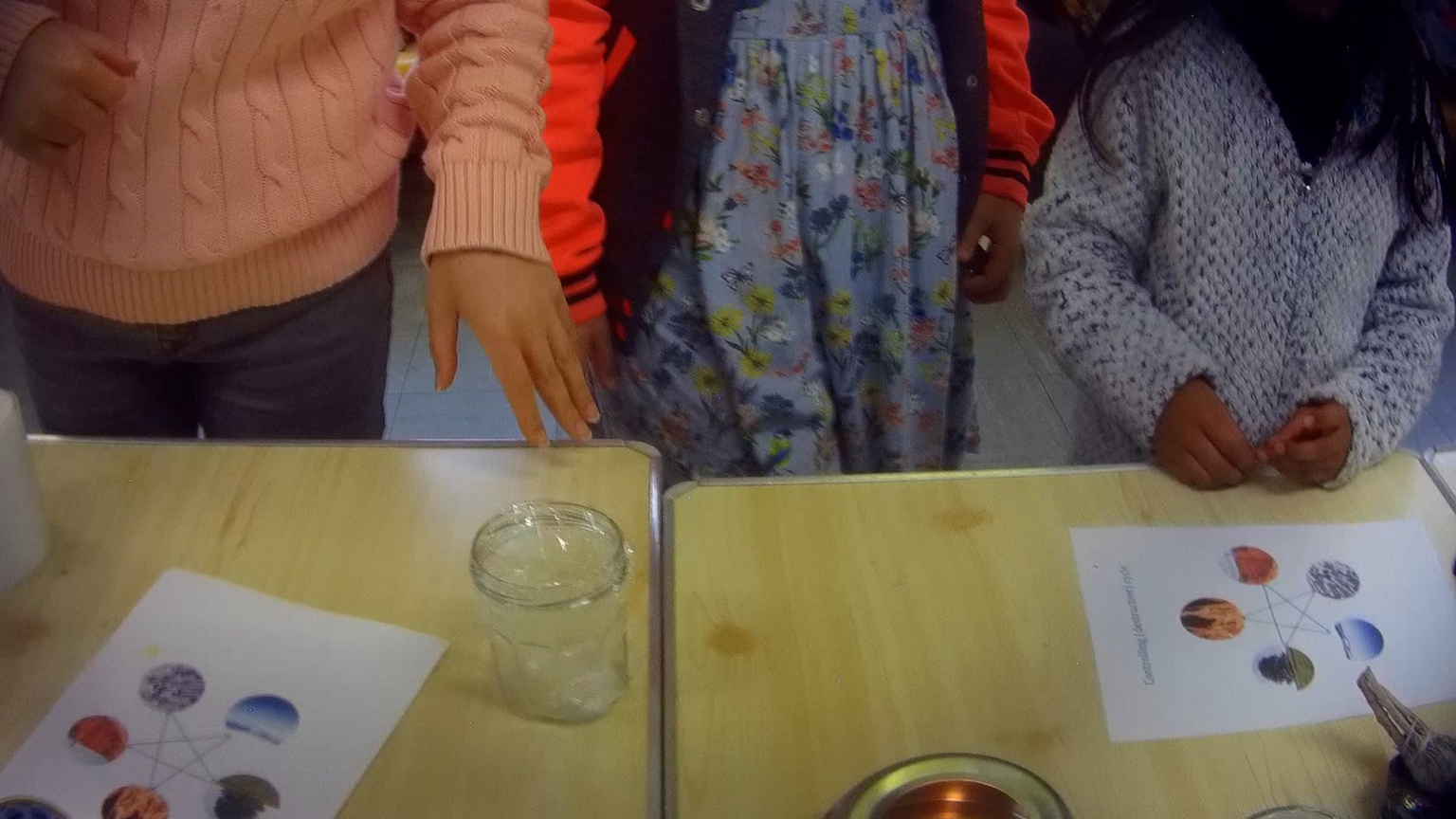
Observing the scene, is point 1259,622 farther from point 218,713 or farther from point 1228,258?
point 218,713

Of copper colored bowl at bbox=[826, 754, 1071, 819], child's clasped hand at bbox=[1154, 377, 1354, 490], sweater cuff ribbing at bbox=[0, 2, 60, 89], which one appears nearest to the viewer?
copper colored bowl at bbox=[826, 754, 1071, 819]

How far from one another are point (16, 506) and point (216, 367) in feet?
0.76

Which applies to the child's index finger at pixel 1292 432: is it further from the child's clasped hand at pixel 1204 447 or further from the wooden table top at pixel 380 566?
the wooden table top at pixel 380 566

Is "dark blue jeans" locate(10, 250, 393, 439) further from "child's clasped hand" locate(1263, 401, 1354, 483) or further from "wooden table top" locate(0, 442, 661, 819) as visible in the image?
"child's clasped hand" locate(1263, 401, 1354, 483)

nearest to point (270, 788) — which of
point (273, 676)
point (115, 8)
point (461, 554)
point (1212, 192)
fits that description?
point (273, 676)

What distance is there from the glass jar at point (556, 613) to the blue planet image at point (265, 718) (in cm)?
12

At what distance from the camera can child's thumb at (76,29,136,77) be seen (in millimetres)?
679

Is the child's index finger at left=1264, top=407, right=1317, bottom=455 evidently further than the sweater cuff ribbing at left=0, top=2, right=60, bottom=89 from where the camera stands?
Yes

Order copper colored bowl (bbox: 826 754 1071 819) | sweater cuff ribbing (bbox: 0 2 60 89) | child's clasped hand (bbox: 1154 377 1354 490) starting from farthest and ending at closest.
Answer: child's clasped hand (bbox: 1154 377 1354 490)
sweater cuff ribbing (bbox: 0 2 60 89)
copper colored bowl (bbox: 826 754 1071 819)

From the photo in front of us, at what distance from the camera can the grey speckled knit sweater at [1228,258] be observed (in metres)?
0.93

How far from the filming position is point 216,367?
0.91 meters

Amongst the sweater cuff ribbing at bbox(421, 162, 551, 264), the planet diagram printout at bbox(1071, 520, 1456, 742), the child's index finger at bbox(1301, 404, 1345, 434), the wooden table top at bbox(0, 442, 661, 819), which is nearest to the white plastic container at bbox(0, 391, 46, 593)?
the wooden table top at bbox(0, 442, 661, 819)

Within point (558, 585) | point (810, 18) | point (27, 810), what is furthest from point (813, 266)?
point (27, 810)

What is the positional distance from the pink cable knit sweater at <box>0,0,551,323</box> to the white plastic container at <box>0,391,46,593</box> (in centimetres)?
16
